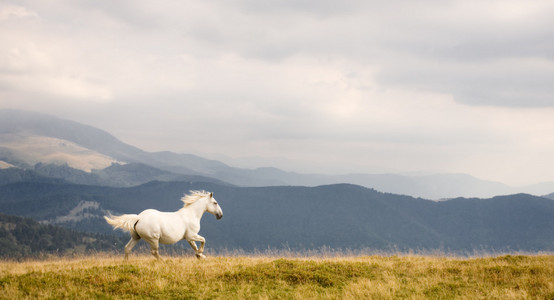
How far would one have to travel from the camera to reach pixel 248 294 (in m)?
11.7

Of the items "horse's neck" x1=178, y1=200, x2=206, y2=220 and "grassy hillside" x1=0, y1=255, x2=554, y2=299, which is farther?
"horse's neck" x1=178, y1=200, x2=206, y2=220

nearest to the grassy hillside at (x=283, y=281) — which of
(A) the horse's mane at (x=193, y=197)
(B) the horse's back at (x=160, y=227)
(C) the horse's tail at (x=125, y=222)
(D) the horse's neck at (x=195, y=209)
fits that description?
(B) the horse's back at (x=160, y=227)

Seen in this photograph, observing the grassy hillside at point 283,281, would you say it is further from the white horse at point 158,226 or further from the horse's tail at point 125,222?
the horse's tail at point 125,222

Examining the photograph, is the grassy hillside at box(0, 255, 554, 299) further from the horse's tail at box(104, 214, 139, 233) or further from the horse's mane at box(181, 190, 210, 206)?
the horse's mane at box(181, 190, 210, 206)

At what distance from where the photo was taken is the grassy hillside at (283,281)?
11.5 metres

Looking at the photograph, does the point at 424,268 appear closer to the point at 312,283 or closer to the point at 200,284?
the point at 312,283

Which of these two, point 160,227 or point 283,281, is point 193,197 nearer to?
point 160,227

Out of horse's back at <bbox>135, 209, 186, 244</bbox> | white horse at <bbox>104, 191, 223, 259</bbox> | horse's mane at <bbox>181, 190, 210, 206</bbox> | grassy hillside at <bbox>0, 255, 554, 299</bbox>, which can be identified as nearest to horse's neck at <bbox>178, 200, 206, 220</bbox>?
white horse at <bbox>104, 191, 223, 259</bbox>

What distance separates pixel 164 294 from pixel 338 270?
595cm

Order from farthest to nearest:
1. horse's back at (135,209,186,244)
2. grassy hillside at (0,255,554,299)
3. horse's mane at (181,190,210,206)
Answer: horse's mane at (181,190,210,206) → horse's back at (135,209,186,244) → grassy hillside at (0,255,554,299)

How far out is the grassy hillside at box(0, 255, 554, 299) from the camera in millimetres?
11500

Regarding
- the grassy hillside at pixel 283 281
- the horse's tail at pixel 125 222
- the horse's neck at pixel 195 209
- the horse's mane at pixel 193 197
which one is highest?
the horse's mane at pixel 193 197

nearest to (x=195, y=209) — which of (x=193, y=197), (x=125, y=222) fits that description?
(x=193, y=197)

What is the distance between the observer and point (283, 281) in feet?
42.8
